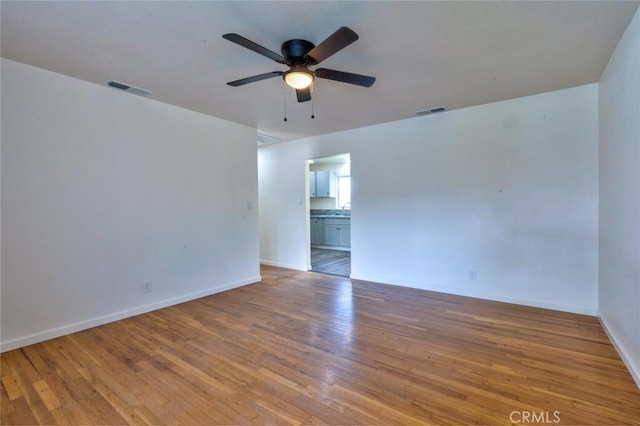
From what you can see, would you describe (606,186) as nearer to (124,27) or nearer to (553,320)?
(553,320)

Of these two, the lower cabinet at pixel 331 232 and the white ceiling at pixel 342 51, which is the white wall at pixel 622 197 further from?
the lower cabinet at pixel 331 232

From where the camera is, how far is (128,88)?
3.02 m

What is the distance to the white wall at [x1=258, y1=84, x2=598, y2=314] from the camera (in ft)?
10.3

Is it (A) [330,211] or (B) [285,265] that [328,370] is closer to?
(B) [285,265]

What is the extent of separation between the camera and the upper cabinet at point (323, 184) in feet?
26.0

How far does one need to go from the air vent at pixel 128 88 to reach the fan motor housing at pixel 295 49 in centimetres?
182

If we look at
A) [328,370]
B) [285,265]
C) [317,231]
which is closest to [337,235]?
[317,231]

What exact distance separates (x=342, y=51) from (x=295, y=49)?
1.39ft

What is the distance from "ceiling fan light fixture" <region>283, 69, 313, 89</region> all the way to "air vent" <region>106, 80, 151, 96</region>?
1847mm

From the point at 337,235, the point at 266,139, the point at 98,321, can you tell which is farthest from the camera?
the point at 337,235

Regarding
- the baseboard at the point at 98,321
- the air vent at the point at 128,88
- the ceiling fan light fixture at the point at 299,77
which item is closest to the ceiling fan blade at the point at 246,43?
the ceiling fan light fixture at the point at 299,77

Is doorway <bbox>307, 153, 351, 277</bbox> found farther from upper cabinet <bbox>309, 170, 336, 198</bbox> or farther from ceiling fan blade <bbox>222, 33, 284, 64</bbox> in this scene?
ceiling fan blade <bbox>222, 33, 284, 64</bbox>

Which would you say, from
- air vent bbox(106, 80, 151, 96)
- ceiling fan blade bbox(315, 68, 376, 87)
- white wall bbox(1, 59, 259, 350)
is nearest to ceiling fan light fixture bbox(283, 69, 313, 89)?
ceiling fan blade bbox(315, 68, 376, 87)

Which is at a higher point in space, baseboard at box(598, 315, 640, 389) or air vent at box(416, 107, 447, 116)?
air vent at box(416, 107, 447, 116)
